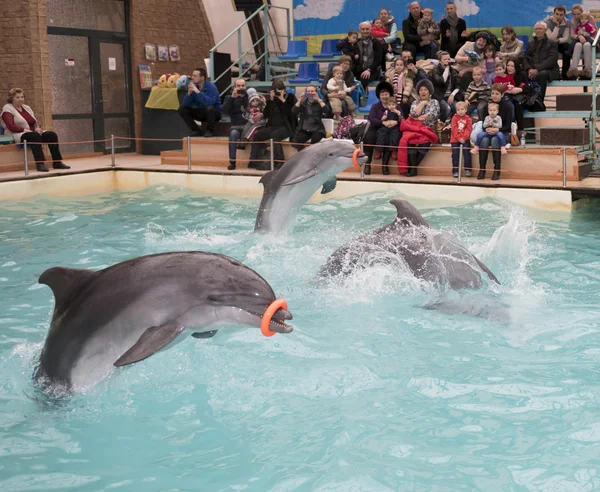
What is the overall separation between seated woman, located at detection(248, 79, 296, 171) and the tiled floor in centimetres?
42

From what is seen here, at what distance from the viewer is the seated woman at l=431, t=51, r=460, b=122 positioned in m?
14.8

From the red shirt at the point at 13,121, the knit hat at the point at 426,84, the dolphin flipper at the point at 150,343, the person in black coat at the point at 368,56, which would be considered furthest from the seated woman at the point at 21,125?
the dolphin flipper at the point at 150,343

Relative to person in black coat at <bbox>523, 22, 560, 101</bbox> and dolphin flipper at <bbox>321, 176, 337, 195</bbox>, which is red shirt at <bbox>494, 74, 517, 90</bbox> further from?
dolphin flipper at <bbox>321, 176, 337, 195</bbox>

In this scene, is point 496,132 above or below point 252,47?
below

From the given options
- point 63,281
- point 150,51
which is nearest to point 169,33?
point 150,51

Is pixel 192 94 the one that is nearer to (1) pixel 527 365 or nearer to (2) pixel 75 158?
(2) pixel 75 158

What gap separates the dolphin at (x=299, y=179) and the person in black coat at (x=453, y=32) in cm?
837

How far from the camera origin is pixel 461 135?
528 inches

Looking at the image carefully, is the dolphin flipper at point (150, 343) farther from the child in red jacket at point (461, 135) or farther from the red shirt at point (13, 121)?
the red shirt at point (13, 121)

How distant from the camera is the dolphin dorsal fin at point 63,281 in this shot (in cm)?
430

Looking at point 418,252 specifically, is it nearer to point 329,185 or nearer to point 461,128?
point 329,185

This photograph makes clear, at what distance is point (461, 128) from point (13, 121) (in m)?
8.03

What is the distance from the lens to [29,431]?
16.0 feet

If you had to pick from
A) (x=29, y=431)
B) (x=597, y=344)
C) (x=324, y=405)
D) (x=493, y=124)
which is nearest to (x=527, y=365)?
(x=597, y=344)
